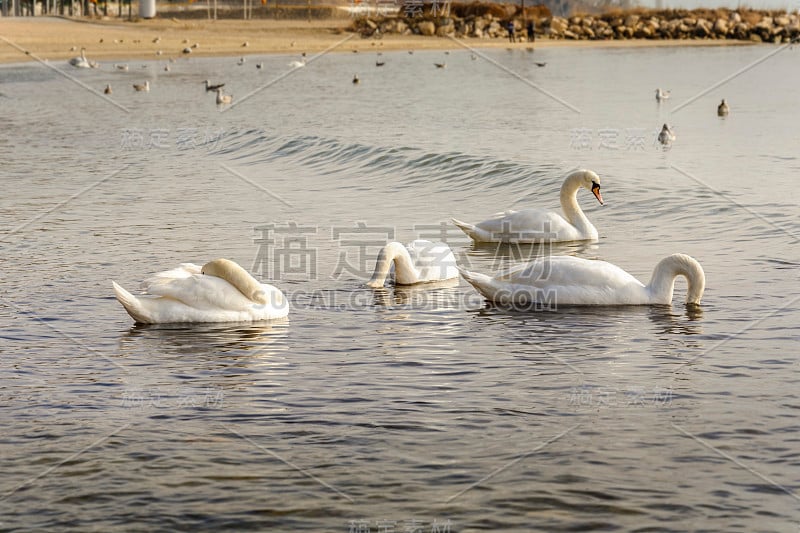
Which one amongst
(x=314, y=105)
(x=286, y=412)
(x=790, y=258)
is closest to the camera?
(x=286, y=412)

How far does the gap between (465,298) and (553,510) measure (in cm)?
529

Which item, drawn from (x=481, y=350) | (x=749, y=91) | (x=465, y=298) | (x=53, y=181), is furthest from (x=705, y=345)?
(x=749, y=91)

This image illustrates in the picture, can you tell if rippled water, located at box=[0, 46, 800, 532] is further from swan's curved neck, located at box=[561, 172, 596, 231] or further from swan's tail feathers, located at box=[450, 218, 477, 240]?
swan's curved neck, located at box=[561, 172, 596, 231]

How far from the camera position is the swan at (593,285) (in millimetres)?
10398

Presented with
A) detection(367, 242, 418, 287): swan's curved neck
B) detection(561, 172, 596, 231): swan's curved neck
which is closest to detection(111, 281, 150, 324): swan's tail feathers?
detection(367, 242, 418, 287): swan's curved neck

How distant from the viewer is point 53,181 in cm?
1992

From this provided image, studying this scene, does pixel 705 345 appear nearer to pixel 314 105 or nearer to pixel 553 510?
pixel 553 510

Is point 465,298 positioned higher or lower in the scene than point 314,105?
lower

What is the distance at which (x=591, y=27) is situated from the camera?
106188 millimetres

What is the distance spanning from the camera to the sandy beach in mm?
69688

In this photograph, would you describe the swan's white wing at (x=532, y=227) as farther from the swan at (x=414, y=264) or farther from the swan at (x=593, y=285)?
the swan at (x=593, y=285)

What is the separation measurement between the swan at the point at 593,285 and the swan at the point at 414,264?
935 millimetres

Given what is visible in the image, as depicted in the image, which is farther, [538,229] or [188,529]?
[538,229]

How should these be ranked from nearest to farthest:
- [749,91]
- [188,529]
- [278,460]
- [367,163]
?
[188,529] → [278,460] → [367,163] → [749,91]
